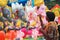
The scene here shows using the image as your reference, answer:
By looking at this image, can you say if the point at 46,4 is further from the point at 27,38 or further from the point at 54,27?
the point at 27,38

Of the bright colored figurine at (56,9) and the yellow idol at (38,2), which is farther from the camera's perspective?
the bright colored figurine at (56,9)

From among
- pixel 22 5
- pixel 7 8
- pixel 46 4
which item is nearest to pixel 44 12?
pixel 46 4

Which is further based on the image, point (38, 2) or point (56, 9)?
point (56, 9)

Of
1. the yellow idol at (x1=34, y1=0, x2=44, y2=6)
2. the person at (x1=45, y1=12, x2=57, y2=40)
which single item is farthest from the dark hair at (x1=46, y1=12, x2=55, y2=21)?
the yellow idol at (x1=34, y1=0, x2=44, y2=6)

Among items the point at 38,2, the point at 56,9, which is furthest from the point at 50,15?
the point at 38,2

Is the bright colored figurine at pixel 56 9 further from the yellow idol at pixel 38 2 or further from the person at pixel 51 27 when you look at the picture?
the yellow idol at pixel 38 2

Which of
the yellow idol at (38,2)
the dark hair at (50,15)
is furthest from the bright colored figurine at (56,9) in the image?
the yellow idol at (38,2)

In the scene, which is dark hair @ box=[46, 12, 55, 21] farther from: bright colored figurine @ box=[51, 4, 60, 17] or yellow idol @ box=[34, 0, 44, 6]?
yellow idol @ box=[34, 0, 44, 6]

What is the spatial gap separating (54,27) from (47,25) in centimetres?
11

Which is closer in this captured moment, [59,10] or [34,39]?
[34,39]

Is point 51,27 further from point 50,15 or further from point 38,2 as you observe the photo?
point 38,2

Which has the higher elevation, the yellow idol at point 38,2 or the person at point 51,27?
the yellow idol at point 38,2

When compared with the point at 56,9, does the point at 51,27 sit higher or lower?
lower

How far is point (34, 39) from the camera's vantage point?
2.94 m
